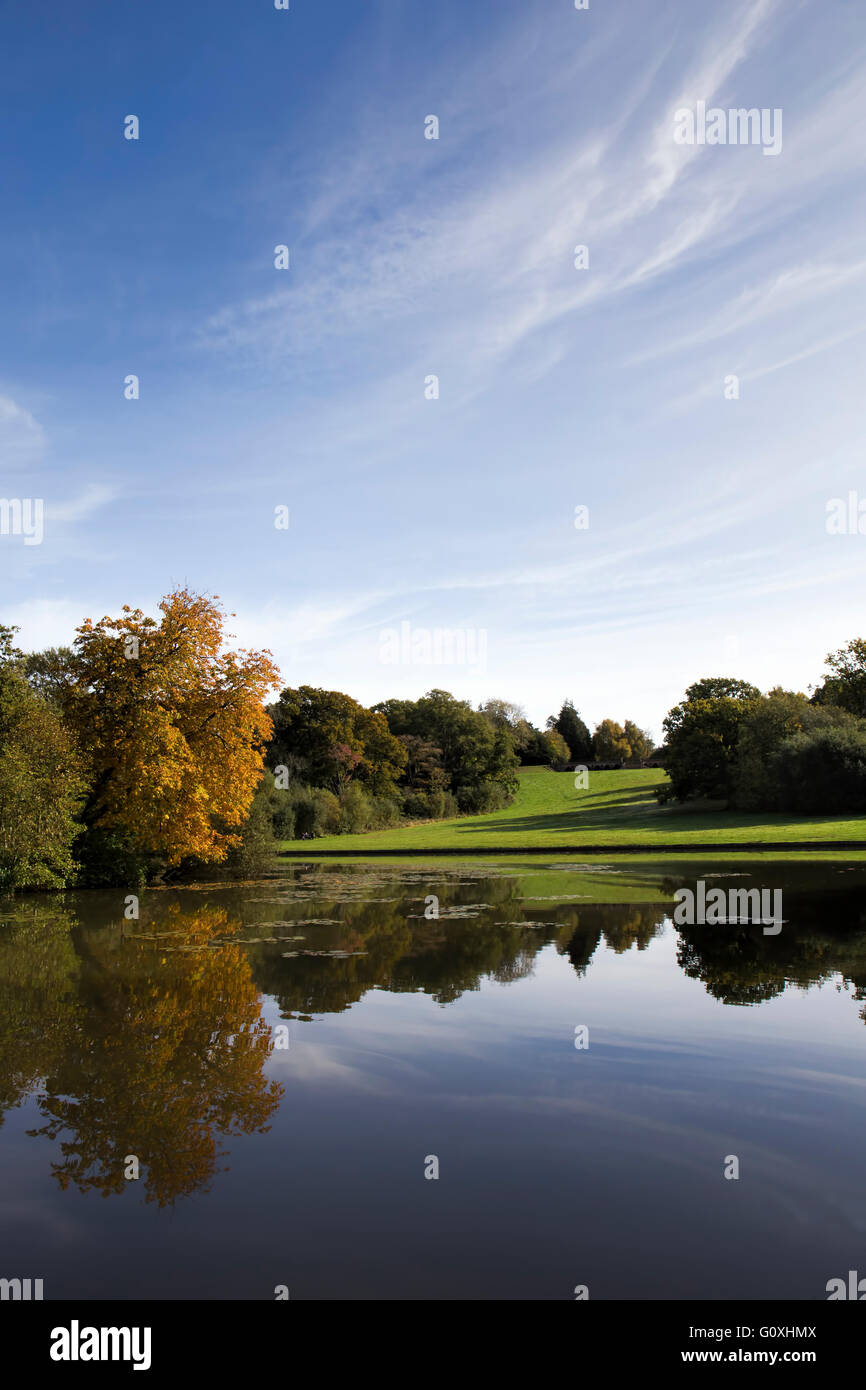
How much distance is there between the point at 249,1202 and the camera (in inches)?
207

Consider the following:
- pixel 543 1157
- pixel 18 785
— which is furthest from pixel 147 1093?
pixel 18 785

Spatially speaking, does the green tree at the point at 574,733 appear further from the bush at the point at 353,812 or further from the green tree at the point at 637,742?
the bush at the point at 353,812

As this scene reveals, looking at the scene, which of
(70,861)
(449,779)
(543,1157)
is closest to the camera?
(543,1157)

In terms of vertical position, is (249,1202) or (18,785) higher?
(18,785)

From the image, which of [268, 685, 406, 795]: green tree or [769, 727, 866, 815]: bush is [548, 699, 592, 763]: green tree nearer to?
[268, 685, 406, 795]: green tree

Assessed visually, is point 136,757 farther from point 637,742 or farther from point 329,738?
point 637,742

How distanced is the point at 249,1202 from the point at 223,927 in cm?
1257

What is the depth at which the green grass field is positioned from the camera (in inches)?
1423

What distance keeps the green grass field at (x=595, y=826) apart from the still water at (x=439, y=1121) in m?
23.1

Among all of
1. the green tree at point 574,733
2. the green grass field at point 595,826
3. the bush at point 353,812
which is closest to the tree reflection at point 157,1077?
the green grass field at point 595,826

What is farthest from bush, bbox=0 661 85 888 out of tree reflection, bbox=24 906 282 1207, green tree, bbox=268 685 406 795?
green tree, bbox=268 685 406 795

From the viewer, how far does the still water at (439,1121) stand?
4.59m

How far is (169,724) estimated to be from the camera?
1001 inches
